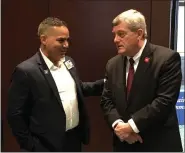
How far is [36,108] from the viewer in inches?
86.4

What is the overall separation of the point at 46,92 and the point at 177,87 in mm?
926

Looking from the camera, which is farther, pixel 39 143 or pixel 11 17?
pixel 11 17

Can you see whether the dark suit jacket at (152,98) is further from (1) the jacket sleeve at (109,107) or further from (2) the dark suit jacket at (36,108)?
(2) the dark suit jacket at (36,108)

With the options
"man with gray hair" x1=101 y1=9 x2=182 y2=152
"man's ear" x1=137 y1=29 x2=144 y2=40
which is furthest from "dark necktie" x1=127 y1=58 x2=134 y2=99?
"man's ear" x1=137 y1=29 x2=144 y2=40

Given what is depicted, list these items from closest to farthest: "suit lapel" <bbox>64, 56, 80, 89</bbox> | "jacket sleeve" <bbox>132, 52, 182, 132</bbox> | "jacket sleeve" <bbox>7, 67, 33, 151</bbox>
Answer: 1. "jacket sleeve" <bbox>132, 52, 182, 132</bbox>
2. "jacket sleeve" <bbox>7, 67, 33, 151</bbox>
3. "suit lapel" <bbox>64, 56, 80, 89</bbox>

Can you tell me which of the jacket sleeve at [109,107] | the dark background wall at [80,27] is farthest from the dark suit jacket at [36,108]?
the dark background wall at [80,27]

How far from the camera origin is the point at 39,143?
2207 mm

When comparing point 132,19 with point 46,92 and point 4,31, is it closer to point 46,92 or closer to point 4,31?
point 46,92

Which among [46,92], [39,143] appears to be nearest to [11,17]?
[46,92]

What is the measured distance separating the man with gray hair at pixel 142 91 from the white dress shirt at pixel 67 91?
0.93 feet

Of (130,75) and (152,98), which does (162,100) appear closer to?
(152,98)

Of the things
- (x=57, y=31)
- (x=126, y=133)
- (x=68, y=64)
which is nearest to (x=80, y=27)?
(x=68, y=64)

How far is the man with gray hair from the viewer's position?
6.67 feet

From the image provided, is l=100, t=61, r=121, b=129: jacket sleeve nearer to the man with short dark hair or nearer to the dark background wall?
the man with short dark hair
